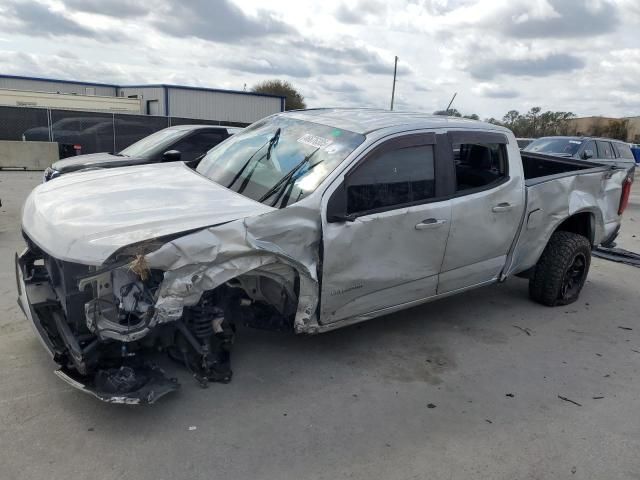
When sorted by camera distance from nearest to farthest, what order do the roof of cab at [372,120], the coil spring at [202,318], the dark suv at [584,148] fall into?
the coil spring at [202,318] < the roof of cab at [372,120] < the dark suv at [584,148]

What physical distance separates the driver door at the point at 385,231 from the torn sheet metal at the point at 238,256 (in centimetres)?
12

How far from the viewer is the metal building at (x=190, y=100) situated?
3244 centimetres

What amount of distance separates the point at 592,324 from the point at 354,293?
283cm

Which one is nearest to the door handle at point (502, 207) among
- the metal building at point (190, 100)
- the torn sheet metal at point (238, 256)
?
the torn sheet metal at point (238, 256)

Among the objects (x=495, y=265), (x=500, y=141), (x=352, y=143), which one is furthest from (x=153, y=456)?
(x=500, y=141)

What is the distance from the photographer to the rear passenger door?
417 cm

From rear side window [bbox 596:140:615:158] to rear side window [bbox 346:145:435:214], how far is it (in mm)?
11292

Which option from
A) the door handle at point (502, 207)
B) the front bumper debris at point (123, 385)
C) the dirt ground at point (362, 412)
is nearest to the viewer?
the dirt ground at point (362, 412)

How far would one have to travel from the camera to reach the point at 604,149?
44.1ft

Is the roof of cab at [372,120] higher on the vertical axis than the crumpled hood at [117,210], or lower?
higher

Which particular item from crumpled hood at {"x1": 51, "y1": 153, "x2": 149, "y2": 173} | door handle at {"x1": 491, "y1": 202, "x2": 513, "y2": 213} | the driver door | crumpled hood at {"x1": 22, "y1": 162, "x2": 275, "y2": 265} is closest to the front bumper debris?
crumpled hood at {"x1": 22, "y1": 162, "x2": 275, "y2": 265}

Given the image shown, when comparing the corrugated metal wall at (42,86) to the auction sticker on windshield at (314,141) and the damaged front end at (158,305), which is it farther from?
the damaged front end at (158,305)

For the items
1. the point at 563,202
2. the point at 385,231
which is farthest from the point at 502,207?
the point at 385,231

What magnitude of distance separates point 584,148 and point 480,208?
10179 millimetres
